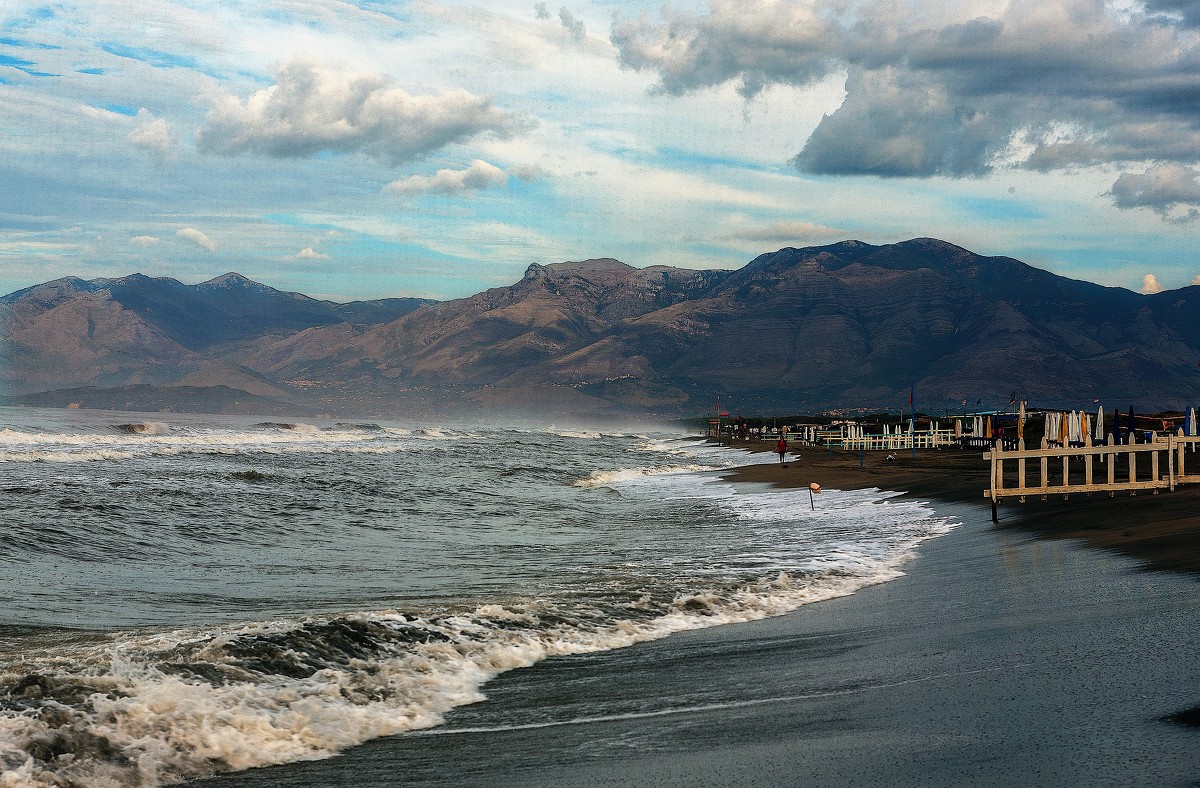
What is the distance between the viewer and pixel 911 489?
3109 cm

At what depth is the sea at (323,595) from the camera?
23.9ft

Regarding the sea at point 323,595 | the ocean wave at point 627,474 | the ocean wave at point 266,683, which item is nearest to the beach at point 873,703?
the ocean wave at point 266,683

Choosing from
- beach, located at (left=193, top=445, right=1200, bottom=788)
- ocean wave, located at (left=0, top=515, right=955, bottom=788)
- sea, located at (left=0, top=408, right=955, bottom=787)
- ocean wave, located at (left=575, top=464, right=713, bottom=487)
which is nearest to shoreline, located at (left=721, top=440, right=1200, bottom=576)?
beach, located at (left=193, top=445, right=1200, bottom=788)

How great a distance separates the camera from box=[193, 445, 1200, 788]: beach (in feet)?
19.7

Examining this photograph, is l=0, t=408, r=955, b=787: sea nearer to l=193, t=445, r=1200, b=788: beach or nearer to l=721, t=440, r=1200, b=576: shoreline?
l=193, t=445, r=1200, b=788: beach

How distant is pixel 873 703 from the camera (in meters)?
7.36

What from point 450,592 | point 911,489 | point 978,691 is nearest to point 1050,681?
point 978,691

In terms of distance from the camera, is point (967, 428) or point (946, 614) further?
point (967, 428)

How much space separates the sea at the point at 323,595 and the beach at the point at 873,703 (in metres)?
0.59

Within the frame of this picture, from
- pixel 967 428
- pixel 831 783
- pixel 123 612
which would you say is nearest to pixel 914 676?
pixel 831 783

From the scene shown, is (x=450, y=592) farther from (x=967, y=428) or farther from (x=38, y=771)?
(x=967, y=428)

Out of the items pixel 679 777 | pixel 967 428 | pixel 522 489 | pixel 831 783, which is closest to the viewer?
pixel 831 783

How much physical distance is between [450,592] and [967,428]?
97.2m

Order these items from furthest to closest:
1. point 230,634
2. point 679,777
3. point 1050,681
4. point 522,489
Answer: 1. point 522,489
2. point 230,634
3. point 1050,681
4. point 679,777
